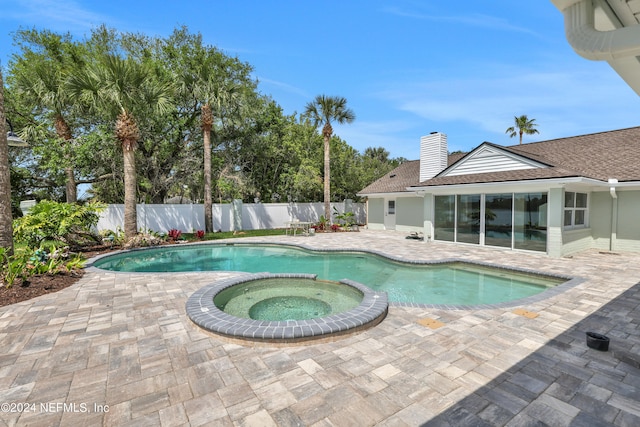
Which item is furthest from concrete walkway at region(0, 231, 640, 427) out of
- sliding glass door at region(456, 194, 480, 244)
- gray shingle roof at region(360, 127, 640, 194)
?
sliding glass door at region(456, 194, 480, 244)

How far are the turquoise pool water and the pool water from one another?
1.15 m

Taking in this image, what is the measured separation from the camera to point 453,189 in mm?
13156

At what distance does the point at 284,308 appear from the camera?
6.28 m

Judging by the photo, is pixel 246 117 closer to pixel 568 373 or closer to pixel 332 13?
pixel 332 13

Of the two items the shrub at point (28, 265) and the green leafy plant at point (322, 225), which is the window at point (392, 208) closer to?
the green leafy plant at point (322, 225)

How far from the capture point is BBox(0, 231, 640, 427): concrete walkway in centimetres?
276

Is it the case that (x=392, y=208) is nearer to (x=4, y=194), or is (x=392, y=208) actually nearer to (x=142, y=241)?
(x=142, y=241)

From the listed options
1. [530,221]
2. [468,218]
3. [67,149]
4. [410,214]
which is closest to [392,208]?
[410,214]

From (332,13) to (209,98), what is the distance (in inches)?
368

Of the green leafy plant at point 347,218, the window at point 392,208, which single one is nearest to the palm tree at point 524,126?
the window at point 392,208

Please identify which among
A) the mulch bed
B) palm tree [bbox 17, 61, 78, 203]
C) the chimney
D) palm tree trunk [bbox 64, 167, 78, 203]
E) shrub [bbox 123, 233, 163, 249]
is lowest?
→ the mulch bed

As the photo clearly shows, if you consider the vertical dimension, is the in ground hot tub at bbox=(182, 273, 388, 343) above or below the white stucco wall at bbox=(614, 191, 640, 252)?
below

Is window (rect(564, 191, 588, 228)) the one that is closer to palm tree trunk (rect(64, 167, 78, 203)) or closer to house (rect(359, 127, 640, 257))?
house (rect(359, 127, 640, 257))

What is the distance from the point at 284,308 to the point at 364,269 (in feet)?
14.4
